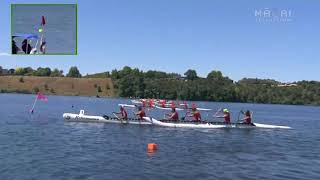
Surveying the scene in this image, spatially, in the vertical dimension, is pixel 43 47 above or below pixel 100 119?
above

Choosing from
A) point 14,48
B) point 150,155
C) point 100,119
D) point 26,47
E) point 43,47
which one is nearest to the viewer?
point 43,47

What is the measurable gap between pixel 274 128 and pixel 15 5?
37724 mm

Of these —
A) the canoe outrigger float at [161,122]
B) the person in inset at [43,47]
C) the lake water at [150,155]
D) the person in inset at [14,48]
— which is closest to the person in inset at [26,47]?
the person in inset at [14,48]

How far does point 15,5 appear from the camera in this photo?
21609 millimetres

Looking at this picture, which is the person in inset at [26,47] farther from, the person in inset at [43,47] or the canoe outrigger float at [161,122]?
the canoe outrigger float at [161,122]

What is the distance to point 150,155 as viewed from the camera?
29.8 m

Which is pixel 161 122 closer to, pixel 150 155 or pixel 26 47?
pixel 150 155

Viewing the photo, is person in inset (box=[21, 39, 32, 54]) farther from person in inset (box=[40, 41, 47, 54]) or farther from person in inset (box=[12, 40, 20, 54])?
person in inset (box=[40, 41, 47, 54])

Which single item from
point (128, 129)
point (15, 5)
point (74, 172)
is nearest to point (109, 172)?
point (74, 172)

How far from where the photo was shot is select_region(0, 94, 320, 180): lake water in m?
24.1

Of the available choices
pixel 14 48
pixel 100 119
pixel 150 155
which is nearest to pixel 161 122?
pixel 100 119

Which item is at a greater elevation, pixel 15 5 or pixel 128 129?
pixel 15 5

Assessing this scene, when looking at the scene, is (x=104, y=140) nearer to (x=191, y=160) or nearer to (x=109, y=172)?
(x=191, y=160)

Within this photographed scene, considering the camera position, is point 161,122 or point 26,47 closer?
point 26,47
